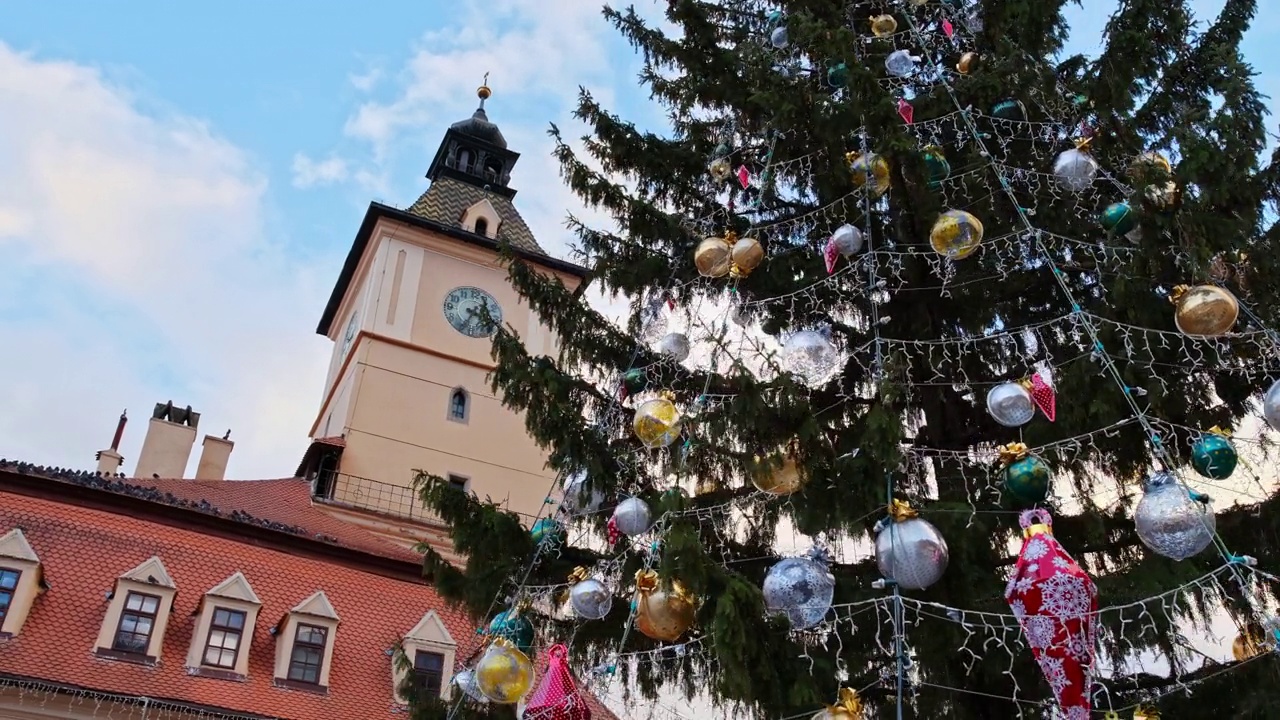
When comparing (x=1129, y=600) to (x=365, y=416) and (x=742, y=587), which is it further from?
(x=365, y=416)

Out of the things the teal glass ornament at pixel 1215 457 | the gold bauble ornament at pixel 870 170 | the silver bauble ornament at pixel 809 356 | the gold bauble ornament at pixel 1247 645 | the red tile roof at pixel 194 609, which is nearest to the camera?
the teal glass ornament at pixel 1215 457

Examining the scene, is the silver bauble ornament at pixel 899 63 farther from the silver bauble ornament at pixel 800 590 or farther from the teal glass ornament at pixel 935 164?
the silver bauble ornament at pixel 800 590

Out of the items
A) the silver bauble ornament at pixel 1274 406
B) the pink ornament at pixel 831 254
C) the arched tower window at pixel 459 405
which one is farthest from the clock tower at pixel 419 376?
the silver bauble ornament at pixel 1274 406

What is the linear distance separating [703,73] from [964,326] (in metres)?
3.26

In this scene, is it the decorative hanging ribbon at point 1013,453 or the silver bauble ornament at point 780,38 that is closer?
the decorative hanging ribbon at point 1013,453

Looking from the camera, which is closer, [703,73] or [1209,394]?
[1209,394]

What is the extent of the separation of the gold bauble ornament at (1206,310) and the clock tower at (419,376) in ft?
59.0

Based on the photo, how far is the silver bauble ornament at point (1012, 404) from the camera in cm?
537

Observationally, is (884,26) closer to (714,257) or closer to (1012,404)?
(714,257)

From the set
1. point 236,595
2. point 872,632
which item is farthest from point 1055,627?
point 236,595

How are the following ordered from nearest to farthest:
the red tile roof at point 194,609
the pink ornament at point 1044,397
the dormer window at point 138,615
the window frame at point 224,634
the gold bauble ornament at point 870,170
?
the pink ornament at point 1044,397 < the gold bauble ornament at point 870,170 < the red tile roof at point 194,609 < the dormer window at point 138,615 < the window frame at point 224,634

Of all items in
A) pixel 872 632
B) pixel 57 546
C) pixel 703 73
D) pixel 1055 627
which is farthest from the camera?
pixel 57 546

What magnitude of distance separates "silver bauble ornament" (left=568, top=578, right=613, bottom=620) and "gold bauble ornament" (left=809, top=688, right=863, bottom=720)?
1.80 metres

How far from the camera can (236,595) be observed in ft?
48.0
